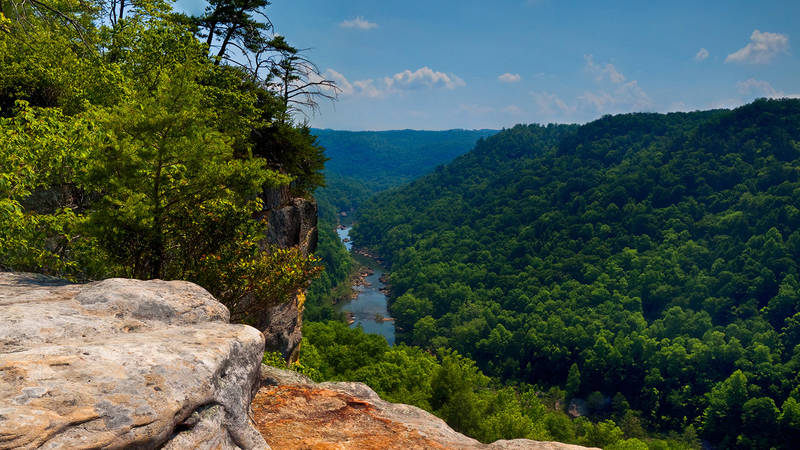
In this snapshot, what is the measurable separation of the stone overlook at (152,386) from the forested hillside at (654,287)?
8626cm

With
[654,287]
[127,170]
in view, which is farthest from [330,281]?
[127,170]

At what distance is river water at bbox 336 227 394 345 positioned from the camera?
113181mm

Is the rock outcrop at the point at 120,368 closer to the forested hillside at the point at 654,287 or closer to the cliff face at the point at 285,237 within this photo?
the cliff face at the point at 285,237

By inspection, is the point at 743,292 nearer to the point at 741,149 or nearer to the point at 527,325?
the point at 527,325

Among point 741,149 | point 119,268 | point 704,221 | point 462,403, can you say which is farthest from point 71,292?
point 741,149

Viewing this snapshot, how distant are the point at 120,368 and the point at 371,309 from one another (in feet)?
409

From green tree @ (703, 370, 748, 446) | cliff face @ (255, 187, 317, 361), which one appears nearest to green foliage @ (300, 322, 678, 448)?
green tree @ (703, 370, 748, 446)

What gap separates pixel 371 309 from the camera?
12825 centimetres

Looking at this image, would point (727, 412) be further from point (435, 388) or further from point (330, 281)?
point (330, 281)

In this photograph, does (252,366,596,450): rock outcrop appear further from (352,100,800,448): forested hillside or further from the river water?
the river water

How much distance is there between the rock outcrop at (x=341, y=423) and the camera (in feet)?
29.0

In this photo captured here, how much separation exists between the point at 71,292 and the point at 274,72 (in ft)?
71.0

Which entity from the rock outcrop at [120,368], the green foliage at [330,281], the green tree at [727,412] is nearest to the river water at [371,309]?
the green foliage at [330,281]

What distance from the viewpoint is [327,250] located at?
492ft
